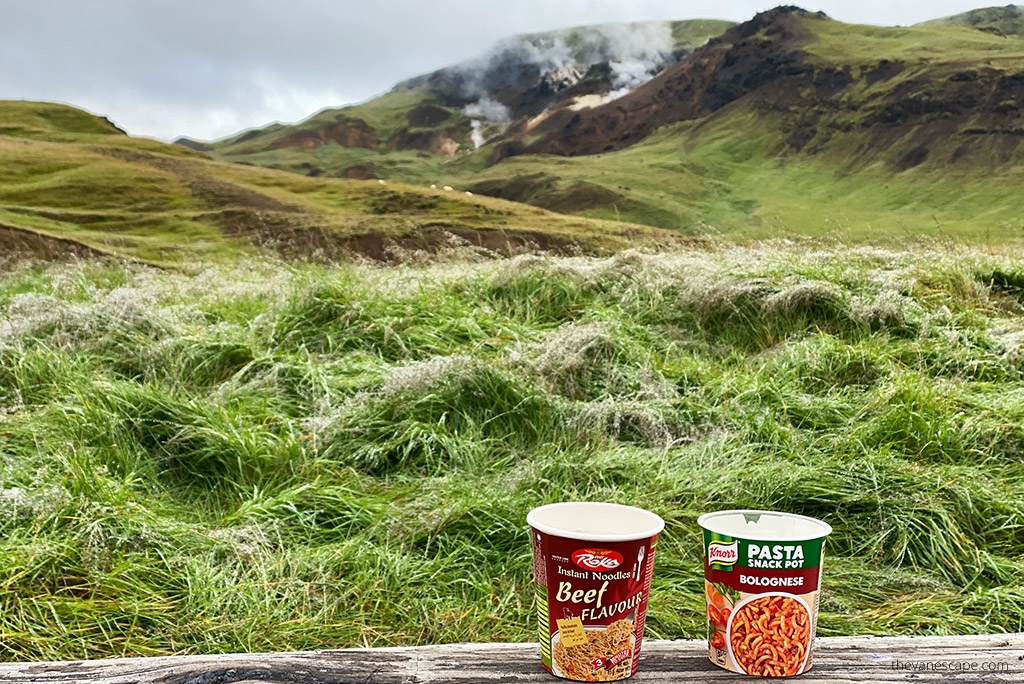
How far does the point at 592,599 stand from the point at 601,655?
101mm

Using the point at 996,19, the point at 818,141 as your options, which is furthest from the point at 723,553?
the point at 996,19

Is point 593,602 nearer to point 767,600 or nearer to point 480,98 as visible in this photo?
point 767,600

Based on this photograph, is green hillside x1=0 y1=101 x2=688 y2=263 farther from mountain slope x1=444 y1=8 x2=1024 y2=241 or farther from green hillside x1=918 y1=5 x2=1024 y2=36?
Result: green hillside x1=918 y1=5 x2=1024 y2=36

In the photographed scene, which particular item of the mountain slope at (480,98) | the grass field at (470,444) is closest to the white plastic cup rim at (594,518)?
the grass field at (470,444)

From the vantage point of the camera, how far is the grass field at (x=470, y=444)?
2387 millimetres

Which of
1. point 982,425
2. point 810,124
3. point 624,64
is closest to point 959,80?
point 810,124

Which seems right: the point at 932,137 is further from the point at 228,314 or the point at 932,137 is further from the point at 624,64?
the point at 624,64

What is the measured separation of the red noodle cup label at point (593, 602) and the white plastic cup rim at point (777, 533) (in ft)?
0.50

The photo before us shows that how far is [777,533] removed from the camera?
138 cm

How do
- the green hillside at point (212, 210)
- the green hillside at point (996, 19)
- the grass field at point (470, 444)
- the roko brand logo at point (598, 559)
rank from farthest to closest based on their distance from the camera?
the green hillside at point (996, 19), the green hillside at point (212, 210), the grass field at point (470, 444), the roko brand logo at point (598, 559)

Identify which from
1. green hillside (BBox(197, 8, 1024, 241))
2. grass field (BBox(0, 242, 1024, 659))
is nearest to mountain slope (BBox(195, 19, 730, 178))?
green hillside (BBox(197, 8, 1024, 241))

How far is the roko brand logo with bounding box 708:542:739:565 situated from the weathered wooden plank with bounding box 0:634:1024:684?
20cm

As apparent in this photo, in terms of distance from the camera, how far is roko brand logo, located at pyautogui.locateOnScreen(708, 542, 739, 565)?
1.25 meters

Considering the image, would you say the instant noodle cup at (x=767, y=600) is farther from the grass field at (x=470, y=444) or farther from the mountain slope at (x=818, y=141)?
the mountain slope at (x=818, y=141)
